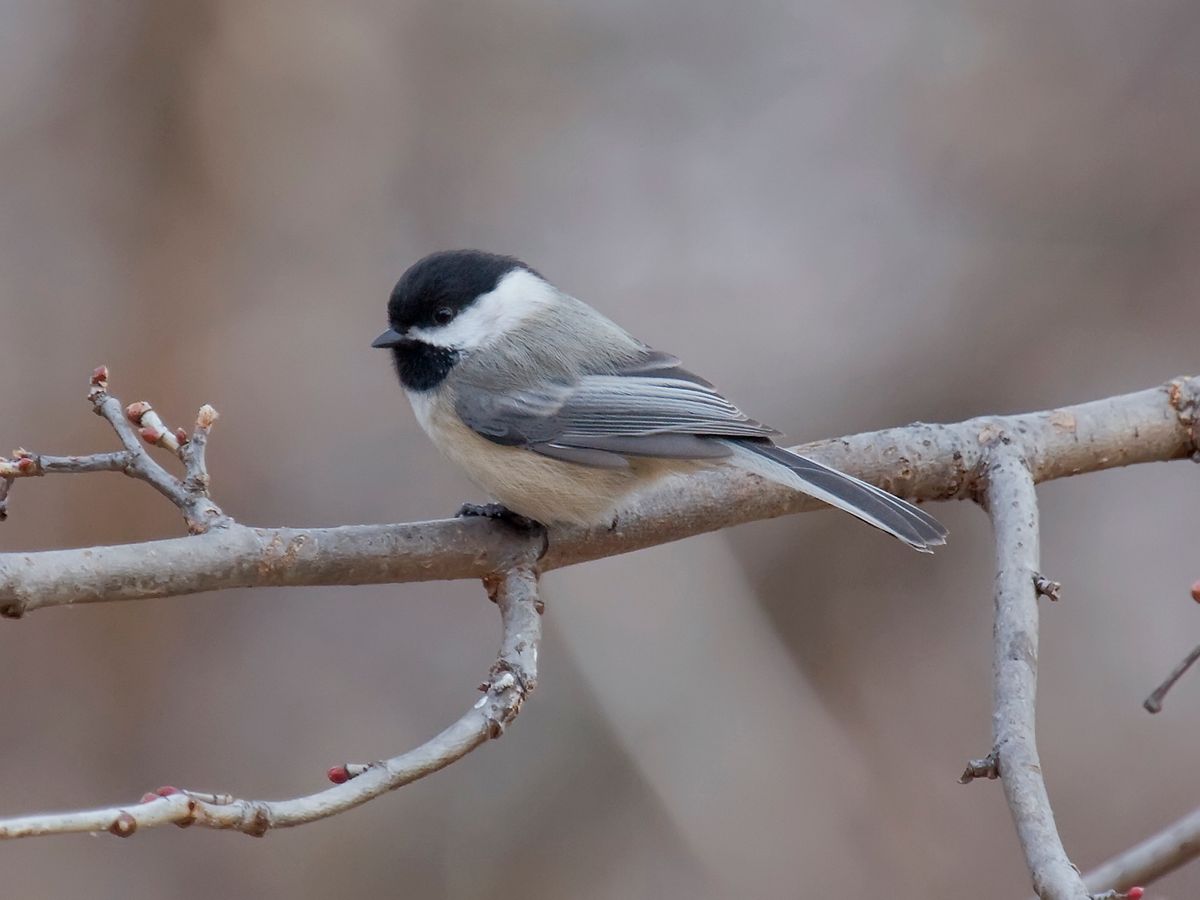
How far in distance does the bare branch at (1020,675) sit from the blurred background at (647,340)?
2.00 m

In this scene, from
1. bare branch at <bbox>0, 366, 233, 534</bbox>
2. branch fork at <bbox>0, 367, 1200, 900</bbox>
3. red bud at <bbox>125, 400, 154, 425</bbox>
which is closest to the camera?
branch fork at <bbox>0, 367, 1200, 900</bbox>

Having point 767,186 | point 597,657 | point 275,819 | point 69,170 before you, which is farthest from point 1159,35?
point 275,819

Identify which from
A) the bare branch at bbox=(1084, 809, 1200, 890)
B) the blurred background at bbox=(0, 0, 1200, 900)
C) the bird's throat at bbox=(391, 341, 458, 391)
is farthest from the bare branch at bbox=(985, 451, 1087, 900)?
the blurred background at bbox=(0, 0, 1200, 900)

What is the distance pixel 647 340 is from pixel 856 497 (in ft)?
8.33

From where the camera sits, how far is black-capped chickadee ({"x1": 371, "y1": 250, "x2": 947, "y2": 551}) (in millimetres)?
2490

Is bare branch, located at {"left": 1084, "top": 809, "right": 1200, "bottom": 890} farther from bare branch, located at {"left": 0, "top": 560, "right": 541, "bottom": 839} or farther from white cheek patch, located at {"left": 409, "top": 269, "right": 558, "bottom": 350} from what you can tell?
white cheek patch, located at {"left": 409, "top": 269, "right": 558, "bottom": 350}

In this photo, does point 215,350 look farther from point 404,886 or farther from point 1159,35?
point 1159,35

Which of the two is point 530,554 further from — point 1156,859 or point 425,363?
point 1156,859

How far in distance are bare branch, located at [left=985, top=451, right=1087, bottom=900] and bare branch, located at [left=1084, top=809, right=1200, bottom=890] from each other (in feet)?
0.43

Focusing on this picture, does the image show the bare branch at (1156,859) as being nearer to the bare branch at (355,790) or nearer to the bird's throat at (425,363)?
the bare branch at (355,790)

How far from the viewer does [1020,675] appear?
1896 mm

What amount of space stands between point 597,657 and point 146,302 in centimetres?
228

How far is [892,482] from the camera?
254 cm

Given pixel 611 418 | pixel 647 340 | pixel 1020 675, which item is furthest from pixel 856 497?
pixel 647 340
